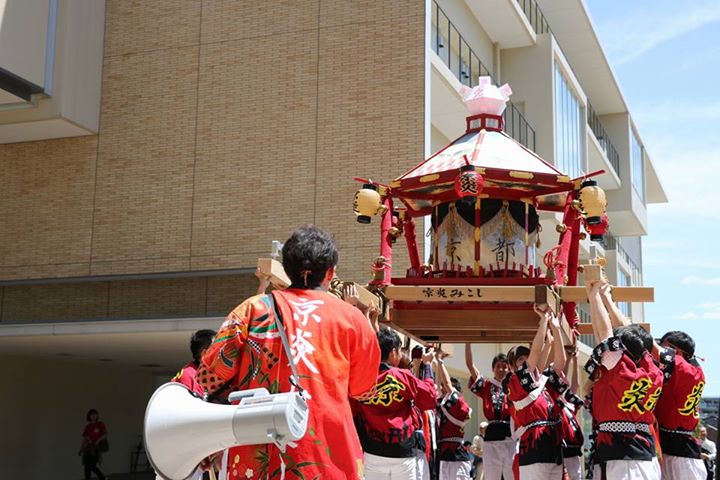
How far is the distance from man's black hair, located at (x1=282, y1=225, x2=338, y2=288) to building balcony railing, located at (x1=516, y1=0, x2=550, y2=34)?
2262cm

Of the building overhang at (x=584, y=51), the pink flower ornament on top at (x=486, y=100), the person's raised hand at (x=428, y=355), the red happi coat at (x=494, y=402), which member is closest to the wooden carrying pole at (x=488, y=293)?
the person's raised hand at (x=428, y=355)

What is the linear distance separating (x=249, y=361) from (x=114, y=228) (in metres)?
16.5

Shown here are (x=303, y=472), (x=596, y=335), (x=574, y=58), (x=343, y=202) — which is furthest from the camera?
(x=574, y=58)

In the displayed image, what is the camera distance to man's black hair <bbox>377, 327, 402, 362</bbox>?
7188 millimetres

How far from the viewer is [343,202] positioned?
1772 cm

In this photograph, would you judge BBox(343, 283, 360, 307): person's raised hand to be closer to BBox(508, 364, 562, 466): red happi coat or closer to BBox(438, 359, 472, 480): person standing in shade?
BBox(508, 364, 562, 466): red happi coat

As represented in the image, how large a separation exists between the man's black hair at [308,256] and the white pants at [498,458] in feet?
21.5

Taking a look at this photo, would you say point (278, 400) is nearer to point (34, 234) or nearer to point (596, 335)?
point (596, 335)

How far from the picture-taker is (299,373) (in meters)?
3.62

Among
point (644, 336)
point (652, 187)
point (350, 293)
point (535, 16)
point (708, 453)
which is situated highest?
point (535, 16)

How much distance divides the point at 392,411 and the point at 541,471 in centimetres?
134

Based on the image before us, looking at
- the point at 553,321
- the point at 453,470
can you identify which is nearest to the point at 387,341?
the point at 553,321

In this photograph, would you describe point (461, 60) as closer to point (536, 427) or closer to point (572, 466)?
point (572, 466)

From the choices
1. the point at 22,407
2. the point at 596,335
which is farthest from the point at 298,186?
the point at 596,335
